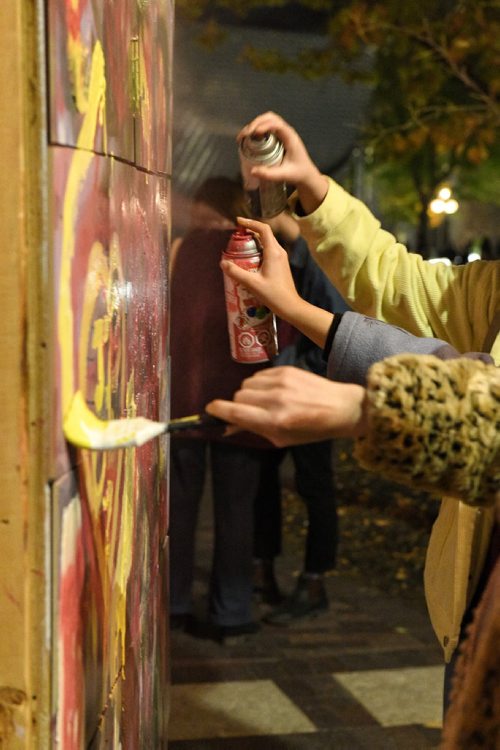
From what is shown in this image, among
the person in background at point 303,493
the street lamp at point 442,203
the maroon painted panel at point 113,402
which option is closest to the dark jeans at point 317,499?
the person in background at point 303,493

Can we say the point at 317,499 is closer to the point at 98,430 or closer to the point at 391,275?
the point at 391,275

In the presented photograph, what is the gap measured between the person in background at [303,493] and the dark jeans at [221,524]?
37 cm

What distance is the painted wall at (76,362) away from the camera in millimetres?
1399

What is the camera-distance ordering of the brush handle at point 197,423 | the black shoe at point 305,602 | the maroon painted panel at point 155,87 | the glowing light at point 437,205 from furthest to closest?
1. the glowing light at point 437,205
2. the black shoe at point 305,602
3. the maroon painted panel at point 155,87
4. the brush handle at point 197,423

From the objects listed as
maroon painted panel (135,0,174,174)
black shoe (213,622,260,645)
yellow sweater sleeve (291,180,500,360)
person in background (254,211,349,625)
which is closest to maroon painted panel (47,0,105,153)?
maroon painted panel (135,0,174,174)

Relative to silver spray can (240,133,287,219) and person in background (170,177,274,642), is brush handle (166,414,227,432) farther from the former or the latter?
person in background (170,177,274,642)

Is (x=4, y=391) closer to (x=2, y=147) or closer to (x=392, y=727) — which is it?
(x=2, y=147)

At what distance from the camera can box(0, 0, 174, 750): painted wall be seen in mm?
1399

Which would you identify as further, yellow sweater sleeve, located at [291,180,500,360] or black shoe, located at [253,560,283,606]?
black shoe, located at [253,560,283,606]

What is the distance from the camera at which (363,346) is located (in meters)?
2.05

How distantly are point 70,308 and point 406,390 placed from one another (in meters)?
0.55

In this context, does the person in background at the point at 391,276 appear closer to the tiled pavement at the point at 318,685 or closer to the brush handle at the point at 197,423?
the brush handle at the point at 197,423

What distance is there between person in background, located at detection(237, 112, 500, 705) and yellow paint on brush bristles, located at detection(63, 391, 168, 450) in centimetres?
97

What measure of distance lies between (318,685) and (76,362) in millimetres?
3215
